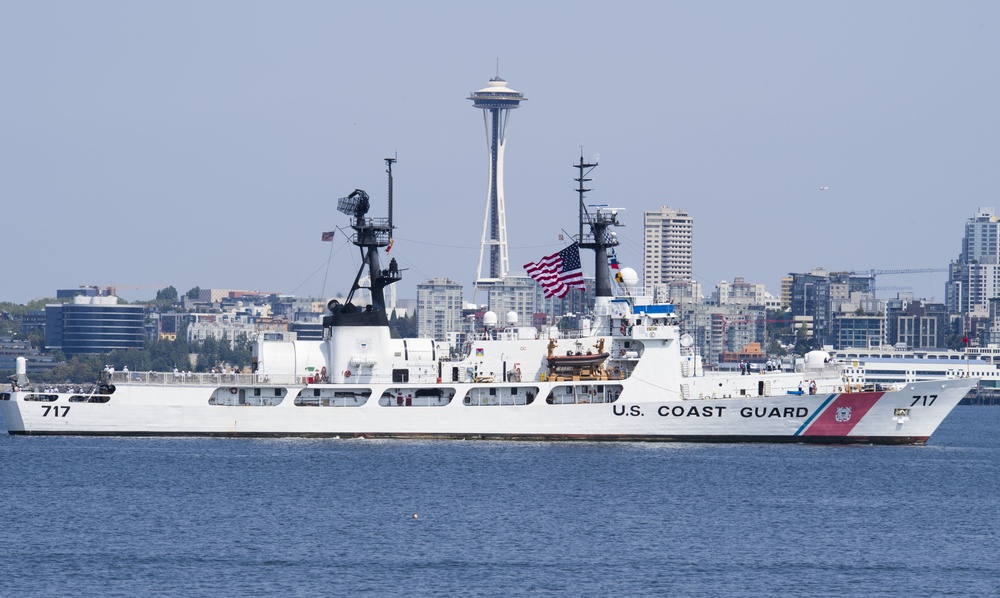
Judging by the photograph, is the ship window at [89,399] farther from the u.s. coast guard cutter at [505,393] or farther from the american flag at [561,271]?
the american flag at [561,271]

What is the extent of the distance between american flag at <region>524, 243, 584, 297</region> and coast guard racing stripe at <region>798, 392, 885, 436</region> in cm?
1022

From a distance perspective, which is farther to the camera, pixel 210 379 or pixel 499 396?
pixel 210 379

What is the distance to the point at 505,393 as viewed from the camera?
60562 millimetres

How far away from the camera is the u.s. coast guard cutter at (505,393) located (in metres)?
59.1

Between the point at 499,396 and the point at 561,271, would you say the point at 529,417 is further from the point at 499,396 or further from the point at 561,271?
the point at 561,271

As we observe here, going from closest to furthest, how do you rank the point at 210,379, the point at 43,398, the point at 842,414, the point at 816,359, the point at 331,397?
the point at 842,414 → the point at 331,397 → the point at 816,359 → the point at 210,379 → the point at 43,398

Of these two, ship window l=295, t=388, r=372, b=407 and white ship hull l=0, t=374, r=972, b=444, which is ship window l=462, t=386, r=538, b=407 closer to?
white ship hull l=0, t=374, r=972, b=444

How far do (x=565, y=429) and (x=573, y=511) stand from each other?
54.1 ft

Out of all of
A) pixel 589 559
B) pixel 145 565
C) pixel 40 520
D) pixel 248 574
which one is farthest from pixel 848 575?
pixel 40 520

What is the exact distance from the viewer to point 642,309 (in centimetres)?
6041

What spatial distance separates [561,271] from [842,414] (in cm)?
1159

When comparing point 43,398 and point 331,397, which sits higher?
point 331,397

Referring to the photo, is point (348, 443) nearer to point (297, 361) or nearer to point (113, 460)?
point (297, 361)

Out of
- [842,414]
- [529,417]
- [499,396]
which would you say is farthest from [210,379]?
[842,414]
